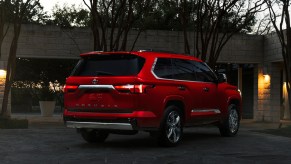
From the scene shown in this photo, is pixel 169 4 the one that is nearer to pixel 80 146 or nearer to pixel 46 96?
pixel 46 96

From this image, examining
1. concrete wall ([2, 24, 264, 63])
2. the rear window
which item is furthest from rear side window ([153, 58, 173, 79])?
concrete wall ([2, 24, 264, 63])

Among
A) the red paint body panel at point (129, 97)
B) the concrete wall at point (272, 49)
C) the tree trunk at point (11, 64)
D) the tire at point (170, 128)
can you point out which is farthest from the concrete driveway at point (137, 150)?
the concrete wall at point (272, 49)

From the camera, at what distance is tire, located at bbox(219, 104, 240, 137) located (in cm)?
1115

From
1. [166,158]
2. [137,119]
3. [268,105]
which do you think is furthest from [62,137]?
[268,105]

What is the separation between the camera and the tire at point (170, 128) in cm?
870

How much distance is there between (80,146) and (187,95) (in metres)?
2.32

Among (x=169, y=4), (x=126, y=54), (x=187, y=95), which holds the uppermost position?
(x=169, y=4)

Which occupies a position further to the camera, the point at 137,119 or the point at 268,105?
the point at 268,105

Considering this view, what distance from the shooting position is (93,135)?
956 centimetres

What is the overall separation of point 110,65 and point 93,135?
5.66 feet

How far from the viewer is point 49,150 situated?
8.18 metres

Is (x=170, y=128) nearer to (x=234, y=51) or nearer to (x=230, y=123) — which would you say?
(x=230, y=123)

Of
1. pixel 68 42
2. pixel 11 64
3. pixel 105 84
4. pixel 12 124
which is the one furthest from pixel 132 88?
pixel 68 42

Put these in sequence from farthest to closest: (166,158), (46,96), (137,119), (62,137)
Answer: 1. (46,96)
2. (62,137)
3. (137,119)
4. (166,158)
